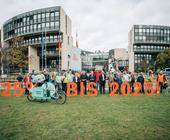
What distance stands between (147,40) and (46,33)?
35.8 metres

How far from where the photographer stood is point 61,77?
58.7 ft

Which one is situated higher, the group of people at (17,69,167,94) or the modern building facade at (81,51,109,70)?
the modern building facade at (81,51,109,70)

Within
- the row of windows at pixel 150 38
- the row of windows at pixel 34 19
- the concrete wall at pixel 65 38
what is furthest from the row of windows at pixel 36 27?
the row of windows at pixel 150 38

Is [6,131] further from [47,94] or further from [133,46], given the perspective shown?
[133,46]

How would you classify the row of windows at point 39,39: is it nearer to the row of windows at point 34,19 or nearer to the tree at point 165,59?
the row of windows at point 34,19

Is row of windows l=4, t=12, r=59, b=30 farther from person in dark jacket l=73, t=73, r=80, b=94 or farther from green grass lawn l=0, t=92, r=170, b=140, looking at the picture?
green grass lawn l=0, t=92, r=170, b=140

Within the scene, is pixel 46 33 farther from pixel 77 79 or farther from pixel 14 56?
pixel 77 79

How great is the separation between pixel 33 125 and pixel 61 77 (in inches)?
413

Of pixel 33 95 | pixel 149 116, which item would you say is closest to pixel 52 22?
pixel 33 95

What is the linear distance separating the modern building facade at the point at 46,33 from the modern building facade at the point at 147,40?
981 inches

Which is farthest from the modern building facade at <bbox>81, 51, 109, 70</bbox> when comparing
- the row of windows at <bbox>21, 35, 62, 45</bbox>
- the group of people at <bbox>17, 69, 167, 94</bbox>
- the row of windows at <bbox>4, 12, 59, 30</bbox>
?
the group of people at <bbox>17, 69, 167, 94</bbox>

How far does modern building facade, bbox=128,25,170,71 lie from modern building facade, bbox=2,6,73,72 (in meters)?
24.9

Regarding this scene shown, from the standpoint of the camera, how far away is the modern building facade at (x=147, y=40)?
7750 centimetres

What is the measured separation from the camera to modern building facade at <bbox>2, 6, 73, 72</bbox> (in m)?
57.8
